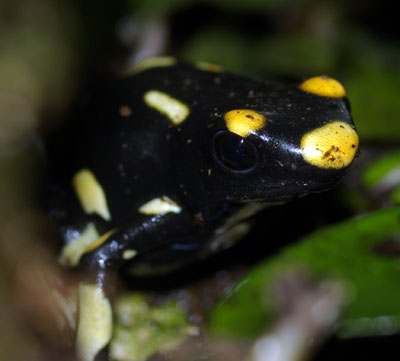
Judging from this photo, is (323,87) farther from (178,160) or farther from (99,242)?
(99,242)

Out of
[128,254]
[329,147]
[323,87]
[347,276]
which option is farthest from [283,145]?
[128,254]

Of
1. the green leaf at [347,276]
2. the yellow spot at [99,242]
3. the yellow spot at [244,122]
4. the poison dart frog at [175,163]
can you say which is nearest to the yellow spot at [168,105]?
the poison dart frog at [175,163]

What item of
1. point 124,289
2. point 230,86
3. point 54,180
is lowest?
point 124,289

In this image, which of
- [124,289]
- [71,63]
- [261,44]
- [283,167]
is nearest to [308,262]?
[283,167]

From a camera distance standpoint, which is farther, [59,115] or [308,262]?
[59,115]

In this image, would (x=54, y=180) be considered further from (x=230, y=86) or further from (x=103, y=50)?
(x=103, y=50)

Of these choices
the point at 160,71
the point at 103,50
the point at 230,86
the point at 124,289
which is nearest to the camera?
the point at 230,86
